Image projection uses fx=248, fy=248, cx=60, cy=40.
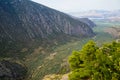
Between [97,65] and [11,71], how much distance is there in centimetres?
9167

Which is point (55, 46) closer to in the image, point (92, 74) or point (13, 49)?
point (13, 49)

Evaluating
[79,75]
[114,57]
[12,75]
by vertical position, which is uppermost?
[114,57]

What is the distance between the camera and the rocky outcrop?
130m

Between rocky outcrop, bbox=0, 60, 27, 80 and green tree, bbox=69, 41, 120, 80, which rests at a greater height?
A: green tree, bbox=69, 41, 120, 80

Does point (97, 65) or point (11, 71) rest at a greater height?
point (97, 65)

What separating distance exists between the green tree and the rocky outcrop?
7926 centimetres

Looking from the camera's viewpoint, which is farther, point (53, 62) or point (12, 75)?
point (53, 62)

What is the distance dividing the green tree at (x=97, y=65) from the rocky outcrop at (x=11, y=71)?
79256 millimetres

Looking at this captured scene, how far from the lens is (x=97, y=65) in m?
50.8

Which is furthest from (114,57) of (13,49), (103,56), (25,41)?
(25,41)

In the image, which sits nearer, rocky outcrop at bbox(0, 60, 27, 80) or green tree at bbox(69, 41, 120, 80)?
green tree at bbox(69, 41, 120, 80)

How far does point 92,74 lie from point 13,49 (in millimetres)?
124277

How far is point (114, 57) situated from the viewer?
52750 mm

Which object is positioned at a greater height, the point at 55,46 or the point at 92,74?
the point at 92,74
